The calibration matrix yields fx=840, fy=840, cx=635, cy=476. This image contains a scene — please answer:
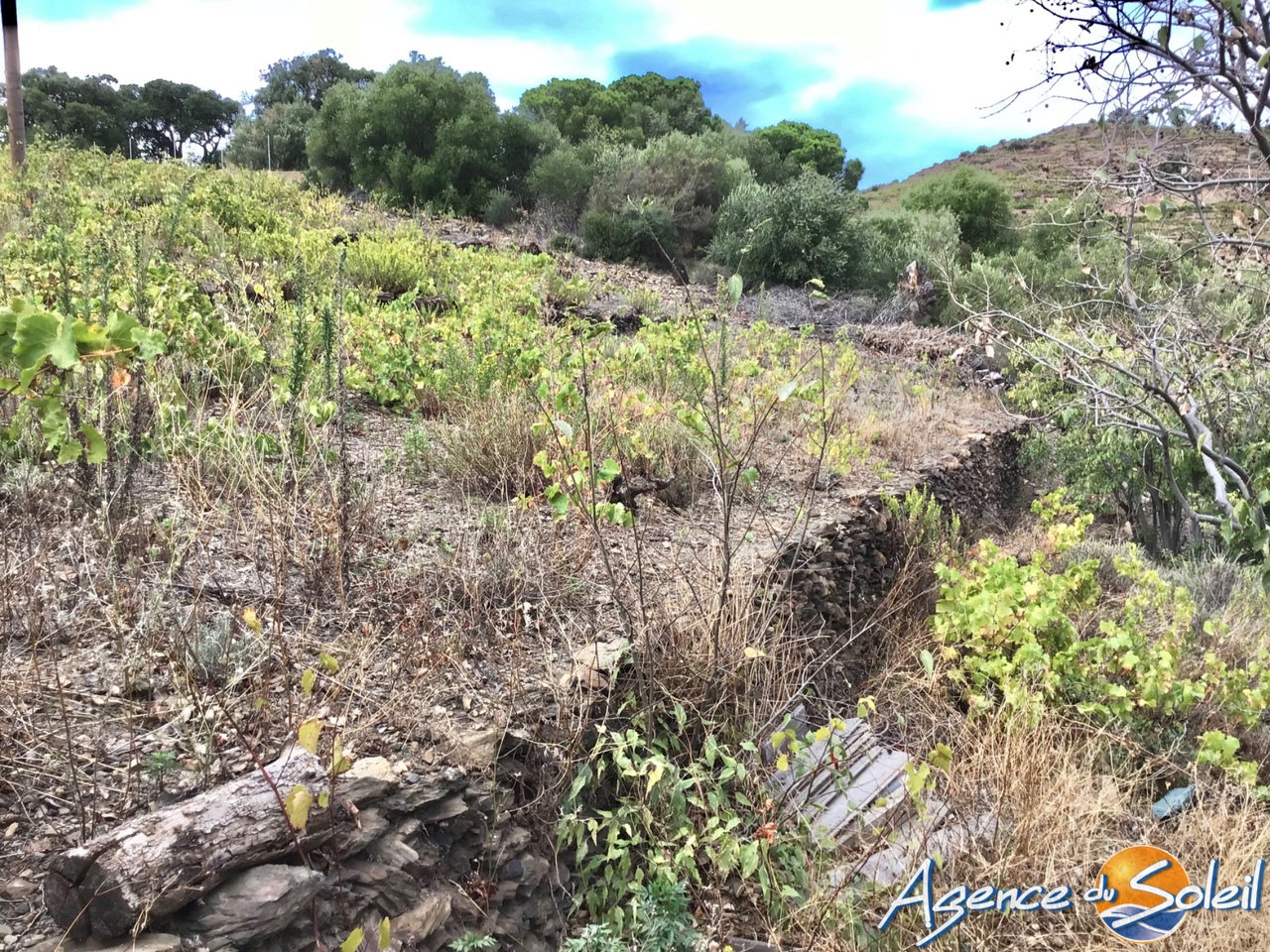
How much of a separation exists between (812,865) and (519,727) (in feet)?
3.04

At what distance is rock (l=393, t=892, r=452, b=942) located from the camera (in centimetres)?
181

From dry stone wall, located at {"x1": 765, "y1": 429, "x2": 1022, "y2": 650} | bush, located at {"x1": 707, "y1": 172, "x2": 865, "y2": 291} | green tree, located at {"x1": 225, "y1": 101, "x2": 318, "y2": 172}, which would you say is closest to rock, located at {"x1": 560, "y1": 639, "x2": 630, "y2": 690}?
dry stone wall, located at {"x1": 765, "y1": 429, "x2": 1022, "y2": 650}

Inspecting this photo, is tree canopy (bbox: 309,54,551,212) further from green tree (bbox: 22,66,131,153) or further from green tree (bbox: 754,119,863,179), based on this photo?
green tree (bbox: 754,119,863,179)

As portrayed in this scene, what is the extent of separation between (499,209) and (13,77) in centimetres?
769

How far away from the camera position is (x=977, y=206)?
20.0 m

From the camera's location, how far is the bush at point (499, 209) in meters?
14.8

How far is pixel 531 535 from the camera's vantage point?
2.99 meters

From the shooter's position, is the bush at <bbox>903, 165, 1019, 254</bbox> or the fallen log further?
the bush at <bbox>903, 165, 1019, 254</bbox>

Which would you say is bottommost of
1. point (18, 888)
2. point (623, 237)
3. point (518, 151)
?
point (18, 888)

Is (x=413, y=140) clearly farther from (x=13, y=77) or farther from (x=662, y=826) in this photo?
(x=662, y=826)

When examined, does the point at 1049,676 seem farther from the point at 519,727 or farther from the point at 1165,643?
the point at 519,727

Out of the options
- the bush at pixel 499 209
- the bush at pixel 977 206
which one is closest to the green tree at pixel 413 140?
the bush at pixel 499 209

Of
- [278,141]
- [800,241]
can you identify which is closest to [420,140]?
[278,141]

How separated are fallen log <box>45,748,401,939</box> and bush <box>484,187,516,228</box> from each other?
14025mm
